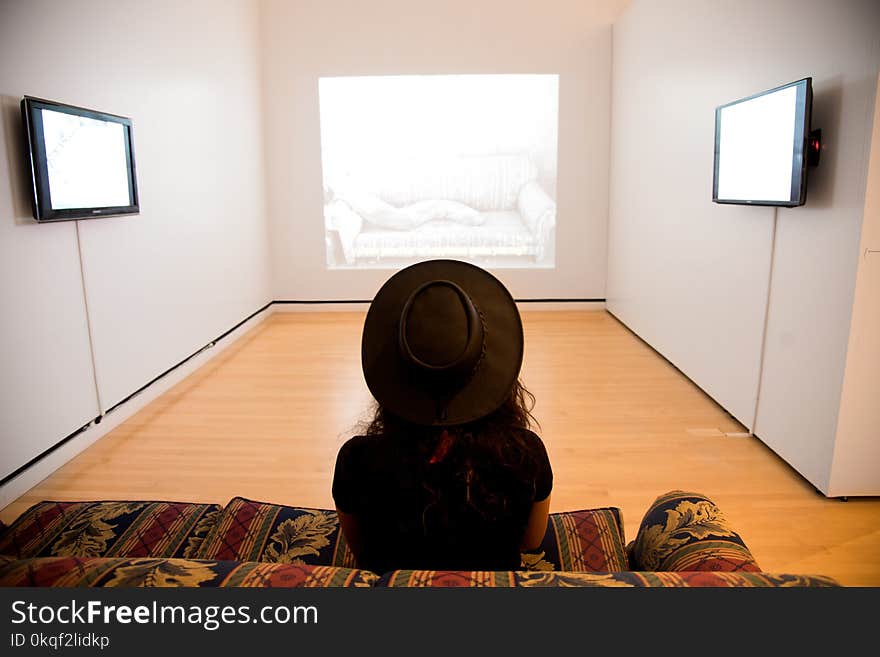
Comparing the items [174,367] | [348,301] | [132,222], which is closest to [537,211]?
[348,301]

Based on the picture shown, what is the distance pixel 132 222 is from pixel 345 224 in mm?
3156

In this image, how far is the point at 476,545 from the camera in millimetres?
1212

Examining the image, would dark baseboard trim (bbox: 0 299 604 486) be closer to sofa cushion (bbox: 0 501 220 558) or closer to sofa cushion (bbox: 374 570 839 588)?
sofa cushion (bbox: 0 501 220 558)

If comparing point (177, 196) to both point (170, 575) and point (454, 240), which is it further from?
point (170, 575)

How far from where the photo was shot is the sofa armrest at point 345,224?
22.4 feet

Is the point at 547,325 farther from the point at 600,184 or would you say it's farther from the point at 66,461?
the point at 66,461

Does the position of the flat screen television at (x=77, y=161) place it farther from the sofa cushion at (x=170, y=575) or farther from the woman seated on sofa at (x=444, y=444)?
the sofa cushion at (x=170, y=575)

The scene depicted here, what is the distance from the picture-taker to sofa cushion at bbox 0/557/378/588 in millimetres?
789

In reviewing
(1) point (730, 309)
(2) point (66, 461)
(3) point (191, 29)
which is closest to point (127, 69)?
(3) point (191, 29)

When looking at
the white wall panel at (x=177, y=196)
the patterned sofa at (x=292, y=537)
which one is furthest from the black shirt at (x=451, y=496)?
the white wall panel at (x=177, y=196)

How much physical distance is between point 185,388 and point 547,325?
320 centimetres

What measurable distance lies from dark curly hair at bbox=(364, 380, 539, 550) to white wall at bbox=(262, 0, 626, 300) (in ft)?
18.2

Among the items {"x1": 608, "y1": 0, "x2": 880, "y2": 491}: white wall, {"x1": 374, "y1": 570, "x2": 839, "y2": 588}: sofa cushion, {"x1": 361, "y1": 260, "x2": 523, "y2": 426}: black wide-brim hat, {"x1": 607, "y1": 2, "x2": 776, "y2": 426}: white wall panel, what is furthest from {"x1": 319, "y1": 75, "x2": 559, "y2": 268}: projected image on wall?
{"x1": 374, "y1": 570, "x2": 839, "y2": 588}: sofa cushion

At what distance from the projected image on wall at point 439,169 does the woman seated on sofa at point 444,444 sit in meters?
5.62
